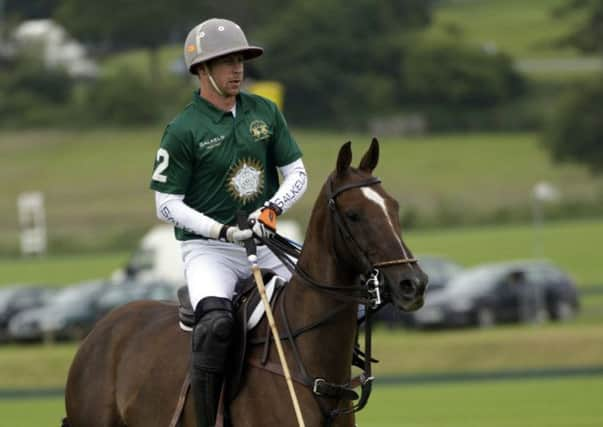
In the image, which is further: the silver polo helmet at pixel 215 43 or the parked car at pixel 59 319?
the parked car at pixel 59 319

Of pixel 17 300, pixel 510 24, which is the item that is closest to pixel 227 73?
pixel 17 300

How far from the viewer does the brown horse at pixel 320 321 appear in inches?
281

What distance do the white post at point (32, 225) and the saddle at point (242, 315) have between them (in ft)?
179

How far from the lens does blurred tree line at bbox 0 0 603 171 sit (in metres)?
84.2

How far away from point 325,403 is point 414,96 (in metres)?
80.3

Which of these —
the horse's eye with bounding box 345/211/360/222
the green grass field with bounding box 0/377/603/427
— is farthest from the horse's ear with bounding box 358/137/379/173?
the green grass field with bounding box 0/377/603/427

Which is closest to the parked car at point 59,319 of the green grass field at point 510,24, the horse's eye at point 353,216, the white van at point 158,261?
the white van at point 158,261

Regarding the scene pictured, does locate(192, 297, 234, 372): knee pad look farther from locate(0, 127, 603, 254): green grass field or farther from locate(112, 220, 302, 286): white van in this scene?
locate(0, 127, 603, 254): green grass field

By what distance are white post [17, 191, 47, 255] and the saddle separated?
54576 mm

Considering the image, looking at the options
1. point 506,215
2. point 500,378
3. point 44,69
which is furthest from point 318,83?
point 500,378

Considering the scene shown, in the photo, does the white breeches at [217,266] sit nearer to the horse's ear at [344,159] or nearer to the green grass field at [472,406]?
the horse's ear at [344,159]

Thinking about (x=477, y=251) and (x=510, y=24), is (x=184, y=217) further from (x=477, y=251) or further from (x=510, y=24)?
(x=510, y=24)

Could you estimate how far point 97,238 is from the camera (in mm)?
63469

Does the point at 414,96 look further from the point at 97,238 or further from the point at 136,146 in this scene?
the point at 97,238
